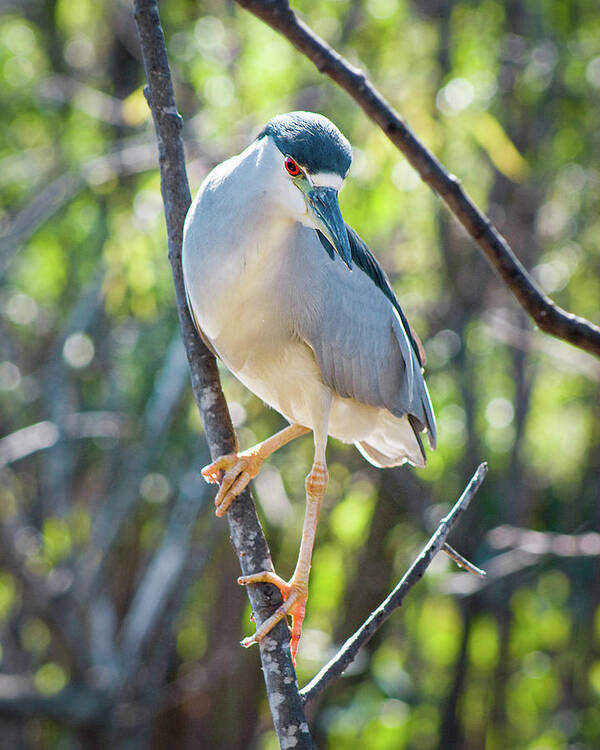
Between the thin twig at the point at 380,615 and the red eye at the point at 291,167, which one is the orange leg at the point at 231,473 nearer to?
the thin twig at the point at 380,615

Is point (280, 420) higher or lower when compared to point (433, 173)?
higher

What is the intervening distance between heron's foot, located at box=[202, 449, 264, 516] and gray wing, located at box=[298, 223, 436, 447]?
32 cm

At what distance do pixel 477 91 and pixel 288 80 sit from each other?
105cm

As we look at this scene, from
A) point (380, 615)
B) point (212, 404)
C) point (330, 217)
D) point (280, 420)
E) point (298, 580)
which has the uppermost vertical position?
point (280, 420)

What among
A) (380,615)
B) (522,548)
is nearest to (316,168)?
(380,615)

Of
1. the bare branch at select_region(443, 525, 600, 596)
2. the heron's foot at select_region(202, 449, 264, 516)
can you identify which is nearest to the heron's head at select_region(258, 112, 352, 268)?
the heron's foot at select_region(202, 449, 264, 516)

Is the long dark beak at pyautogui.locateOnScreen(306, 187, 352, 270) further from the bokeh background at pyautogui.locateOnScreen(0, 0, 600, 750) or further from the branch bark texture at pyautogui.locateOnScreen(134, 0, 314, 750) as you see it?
the bokeh background at pyautogui.locateOnScreen(0, 0, 600, 750)

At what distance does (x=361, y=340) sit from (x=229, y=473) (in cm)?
51

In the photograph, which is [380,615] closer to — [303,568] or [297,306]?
[303,568]

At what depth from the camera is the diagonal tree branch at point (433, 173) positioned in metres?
1.49

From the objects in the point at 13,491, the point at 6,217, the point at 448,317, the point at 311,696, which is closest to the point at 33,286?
the point at 6,217

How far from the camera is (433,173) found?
1.61 m

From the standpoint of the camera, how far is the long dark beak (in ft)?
6.26

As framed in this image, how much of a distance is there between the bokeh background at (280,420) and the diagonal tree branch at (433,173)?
2.56 m
